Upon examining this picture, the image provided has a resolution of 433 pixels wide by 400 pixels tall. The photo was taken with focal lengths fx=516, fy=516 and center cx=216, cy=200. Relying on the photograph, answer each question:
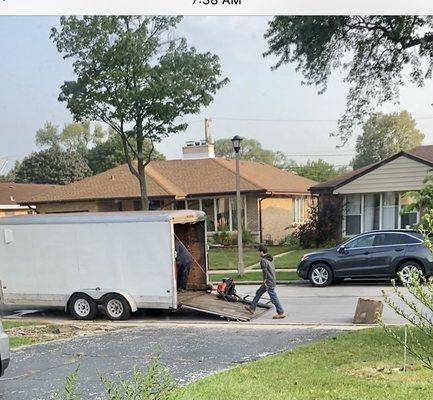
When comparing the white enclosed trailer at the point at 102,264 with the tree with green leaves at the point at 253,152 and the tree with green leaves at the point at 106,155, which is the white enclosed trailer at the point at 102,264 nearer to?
the tree with green leaves at the point at 253,152

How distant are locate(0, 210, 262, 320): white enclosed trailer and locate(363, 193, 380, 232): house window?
78.2 inches

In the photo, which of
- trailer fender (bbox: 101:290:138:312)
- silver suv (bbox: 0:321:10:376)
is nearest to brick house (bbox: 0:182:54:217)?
silver suv (bbox: 0:321:10:376)

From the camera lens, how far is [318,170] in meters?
4.52

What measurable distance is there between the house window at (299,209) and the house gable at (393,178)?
0.41 m

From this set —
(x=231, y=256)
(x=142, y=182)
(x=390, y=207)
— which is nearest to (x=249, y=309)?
(x=231, y=256)

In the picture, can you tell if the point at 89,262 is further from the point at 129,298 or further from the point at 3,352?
the point at 3,352

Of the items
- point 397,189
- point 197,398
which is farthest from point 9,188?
point 397,189

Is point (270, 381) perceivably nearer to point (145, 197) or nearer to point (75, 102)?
point (145, 197)

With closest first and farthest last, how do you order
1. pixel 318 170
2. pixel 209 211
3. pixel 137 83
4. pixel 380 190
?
pixel 137 83 < pixel 318 170 < pixel 380 190 < pixel 209 211

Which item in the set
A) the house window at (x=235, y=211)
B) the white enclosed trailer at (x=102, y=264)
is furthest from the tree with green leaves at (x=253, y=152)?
the white enclosed trailer at (x=102, y=264)

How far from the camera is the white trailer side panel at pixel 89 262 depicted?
6637mm

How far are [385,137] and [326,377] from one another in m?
2.04

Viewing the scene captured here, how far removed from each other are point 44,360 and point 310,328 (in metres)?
3.45
